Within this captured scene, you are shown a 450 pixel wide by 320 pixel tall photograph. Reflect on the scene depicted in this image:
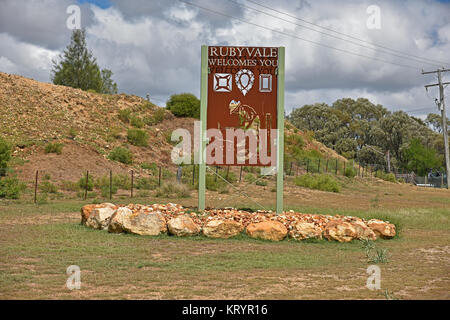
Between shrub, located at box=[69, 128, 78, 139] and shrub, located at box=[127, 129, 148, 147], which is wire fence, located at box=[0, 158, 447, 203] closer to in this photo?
shrub, located at box=[127, 129, 148, 147]

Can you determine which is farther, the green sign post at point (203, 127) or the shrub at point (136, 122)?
the shrub at point (136, 122)

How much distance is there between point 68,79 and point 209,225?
4352 centimetres

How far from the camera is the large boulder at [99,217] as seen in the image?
43.7 ft

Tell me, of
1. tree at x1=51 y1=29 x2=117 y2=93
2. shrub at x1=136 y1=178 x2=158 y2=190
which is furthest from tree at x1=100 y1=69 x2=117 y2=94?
shrub at x1=136 y1=178 x2=158 y2=190

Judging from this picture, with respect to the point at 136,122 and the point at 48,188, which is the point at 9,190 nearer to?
the point at 48,188

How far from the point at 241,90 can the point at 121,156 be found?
22.0 m

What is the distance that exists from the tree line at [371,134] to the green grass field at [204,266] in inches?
2282

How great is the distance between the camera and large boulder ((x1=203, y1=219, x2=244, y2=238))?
41.1 ft

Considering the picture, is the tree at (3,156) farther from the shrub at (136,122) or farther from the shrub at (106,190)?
the shrub at (136,122)

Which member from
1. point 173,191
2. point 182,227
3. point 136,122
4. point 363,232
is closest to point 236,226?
point 182,227

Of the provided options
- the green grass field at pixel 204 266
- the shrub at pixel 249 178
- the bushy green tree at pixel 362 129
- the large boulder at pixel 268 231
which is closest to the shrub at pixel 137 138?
the shrub at pixel 249 178

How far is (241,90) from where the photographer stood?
15.2 meters
